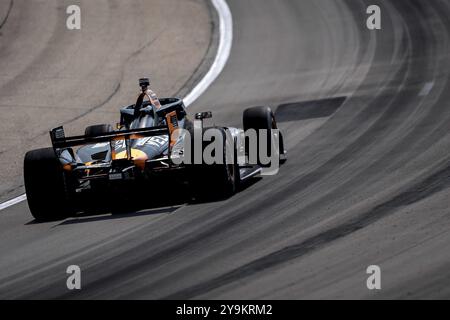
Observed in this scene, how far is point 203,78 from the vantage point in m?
24.2

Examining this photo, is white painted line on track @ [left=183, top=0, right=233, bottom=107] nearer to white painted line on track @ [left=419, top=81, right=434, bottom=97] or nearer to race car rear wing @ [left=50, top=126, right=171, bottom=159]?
white painted line on track @ [left=419, top=81, right=434, bottom=97]

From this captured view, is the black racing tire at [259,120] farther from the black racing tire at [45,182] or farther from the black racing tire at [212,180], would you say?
the black racing tire at [45,182]

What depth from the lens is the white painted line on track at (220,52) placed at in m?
23.2

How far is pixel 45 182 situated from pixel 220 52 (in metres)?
12.6

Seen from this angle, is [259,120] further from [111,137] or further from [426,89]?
[426,89]

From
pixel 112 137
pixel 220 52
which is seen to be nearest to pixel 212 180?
pixel 112 137

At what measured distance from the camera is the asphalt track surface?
10094mm

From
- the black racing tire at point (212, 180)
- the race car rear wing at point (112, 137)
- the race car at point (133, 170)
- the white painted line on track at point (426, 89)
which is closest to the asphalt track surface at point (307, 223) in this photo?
the white painted line on track at point (426, 89)

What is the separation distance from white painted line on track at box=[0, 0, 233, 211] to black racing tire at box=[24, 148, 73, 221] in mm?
8252

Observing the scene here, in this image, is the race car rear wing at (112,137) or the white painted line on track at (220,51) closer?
the race car rear wing at (112,137)

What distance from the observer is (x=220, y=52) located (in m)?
26.2

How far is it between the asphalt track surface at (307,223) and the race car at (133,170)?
0.33 metres

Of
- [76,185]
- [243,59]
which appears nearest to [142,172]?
[76,185]

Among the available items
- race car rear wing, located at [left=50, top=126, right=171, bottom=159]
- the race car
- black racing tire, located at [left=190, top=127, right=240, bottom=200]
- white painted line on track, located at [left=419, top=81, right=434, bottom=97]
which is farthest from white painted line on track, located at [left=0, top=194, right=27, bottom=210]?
white painted line on track, located at [left=419, top=81, right=434, bottom=97]
